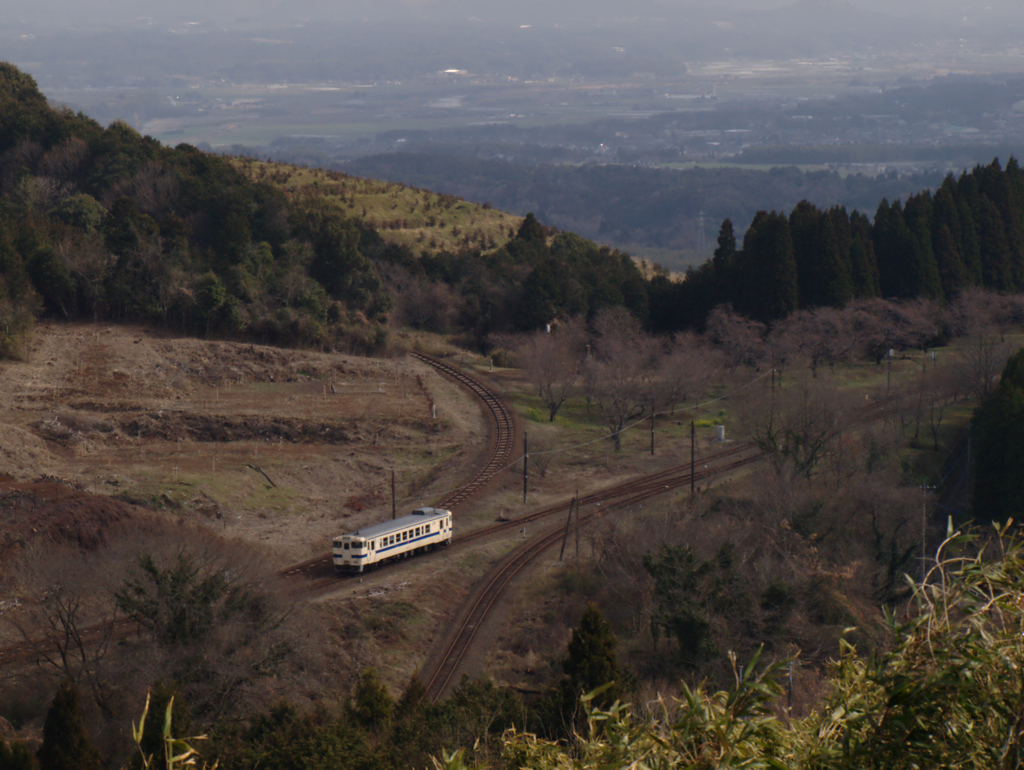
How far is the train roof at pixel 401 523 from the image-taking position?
29.8 m

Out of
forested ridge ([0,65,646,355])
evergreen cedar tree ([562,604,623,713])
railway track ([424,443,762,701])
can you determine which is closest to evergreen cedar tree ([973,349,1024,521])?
railway track ([424,443,762,701])

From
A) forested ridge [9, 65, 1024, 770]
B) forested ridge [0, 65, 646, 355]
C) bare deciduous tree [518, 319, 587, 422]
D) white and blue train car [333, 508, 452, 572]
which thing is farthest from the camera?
forested ridge [0, 65, 646, 355]

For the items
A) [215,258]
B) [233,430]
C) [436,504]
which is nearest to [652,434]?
[436,504]

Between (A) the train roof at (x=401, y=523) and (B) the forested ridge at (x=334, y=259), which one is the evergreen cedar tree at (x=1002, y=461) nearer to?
(B) the forested ridge at (x=334, y=259)

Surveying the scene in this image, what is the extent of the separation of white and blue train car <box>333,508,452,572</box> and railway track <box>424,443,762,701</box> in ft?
4.83

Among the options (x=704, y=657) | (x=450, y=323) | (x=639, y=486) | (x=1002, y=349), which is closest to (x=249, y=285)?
(x=450, y=323)

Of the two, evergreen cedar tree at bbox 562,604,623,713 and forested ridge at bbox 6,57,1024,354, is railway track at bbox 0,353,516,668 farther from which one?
evergreen cedar tree at bbox 562,604,623,713

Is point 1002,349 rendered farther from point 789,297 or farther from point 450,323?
point 450,323

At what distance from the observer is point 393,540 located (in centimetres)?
3031

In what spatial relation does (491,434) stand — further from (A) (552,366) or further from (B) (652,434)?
(B) (652,434)

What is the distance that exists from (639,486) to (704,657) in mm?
12555

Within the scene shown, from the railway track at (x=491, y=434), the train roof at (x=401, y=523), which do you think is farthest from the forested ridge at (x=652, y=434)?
the train roof at (x=401, y=523)

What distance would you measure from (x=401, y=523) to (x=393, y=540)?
0.68 meters

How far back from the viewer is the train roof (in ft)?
97.6
